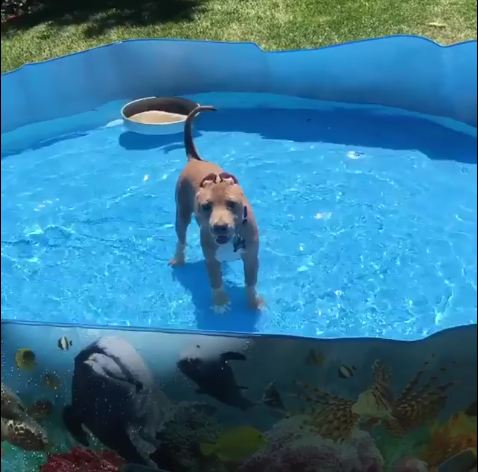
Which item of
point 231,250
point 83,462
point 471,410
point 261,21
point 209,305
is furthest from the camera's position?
point 261,21

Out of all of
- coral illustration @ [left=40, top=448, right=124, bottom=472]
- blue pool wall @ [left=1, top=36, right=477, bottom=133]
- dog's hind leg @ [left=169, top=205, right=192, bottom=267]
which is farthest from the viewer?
blue pool wall @ [left=1, top=36, right=477, bottom=133]

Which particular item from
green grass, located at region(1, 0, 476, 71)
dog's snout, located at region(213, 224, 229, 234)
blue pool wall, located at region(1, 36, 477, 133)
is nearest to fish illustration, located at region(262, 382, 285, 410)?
dog's snout, located at region(213, 224, 229, 234)

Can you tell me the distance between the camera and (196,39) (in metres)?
4.86

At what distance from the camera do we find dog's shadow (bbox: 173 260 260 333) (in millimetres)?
3502

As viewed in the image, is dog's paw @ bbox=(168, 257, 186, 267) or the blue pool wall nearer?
dog's paw @ bbox=(168, 257, 186, 267)

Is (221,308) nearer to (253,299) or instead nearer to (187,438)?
(253,299)

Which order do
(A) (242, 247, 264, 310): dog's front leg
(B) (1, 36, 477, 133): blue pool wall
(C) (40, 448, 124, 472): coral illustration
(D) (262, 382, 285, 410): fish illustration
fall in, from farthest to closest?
(B) (1, 36, 477, 133): blue pool wall, (A) (242, 247, 264, 310): dog's front leg, (C) (40, 448, 124, 472): coral illustration, (D) (262, 382, 285, 410): fish illustration

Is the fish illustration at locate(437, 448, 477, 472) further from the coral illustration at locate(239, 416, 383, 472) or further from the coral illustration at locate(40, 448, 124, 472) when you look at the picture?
the coral illustration at locate(40, 448, 124, 472)

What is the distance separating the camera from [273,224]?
413cm

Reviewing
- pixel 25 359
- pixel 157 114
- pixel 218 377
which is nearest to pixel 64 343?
pixel 25 359

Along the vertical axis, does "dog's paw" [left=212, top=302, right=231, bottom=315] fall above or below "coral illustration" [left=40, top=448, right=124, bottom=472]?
below

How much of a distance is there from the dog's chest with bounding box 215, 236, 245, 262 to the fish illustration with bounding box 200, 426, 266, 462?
40.7 inches

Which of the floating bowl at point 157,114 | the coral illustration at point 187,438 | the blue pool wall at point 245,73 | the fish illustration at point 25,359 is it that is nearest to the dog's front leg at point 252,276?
the coral illustration at point 187,438

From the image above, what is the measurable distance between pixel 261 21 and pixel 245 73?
501 millimetres
